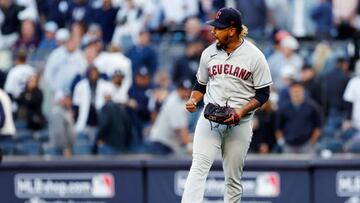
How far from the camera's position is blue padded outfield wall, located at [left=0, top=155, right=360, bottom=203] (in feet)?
41.1

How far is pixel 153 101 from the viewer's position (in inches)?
562

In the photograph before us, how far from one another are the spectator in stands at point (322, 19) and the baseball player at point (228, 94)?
5343 millimetres

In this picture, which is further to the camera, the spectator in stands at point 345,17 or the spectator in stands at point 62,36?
the spectator in stands at point 62,36

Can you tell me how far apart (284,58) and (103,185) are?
3.13 meters

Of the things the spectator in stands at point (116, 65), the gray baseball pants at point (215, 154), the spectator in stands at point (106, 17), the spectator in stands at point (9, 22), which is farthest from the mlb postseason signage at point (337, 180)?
the spectator in stands at point (9, 22)

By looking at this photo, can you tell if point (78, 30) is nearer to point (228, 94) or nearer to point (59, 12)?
point (59, 12)

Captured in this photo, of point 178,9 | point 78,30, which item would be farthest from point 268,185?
point 78,30

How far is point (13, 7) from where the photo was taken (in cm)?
1633

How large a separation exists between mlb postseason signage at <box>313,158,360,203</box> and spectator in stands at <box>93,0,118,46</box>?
4572 millimetres

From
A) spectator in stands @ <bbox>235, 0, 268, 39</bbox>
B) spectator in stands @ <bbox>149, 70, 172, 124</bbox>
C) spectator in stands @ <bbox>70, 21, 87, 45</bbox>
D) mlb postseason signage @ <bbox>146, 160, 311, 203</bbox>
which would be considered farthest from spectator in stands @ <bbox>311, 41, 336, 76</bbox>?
spectator in stands @ <bbox>70, 21, 87, 45</bbox>

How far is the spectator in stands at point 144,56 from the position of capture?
14.3 m

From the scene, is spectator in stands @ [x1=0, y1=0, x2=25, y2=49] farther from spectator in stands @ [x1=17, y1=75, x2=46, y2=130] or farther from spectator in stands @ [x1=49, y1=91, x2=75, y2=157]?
spectator in stands @ [x1=49, y1=91, x2=75, y2=157]

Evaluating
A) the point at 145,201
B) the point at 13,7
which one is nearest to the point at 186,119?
the point at 145,201

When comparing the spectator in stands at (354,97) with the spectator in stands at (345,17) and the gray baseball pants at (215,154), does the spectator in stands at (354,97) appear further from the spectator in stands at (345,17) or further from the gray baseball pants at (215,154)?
the gray baseball pants at (215,154)
